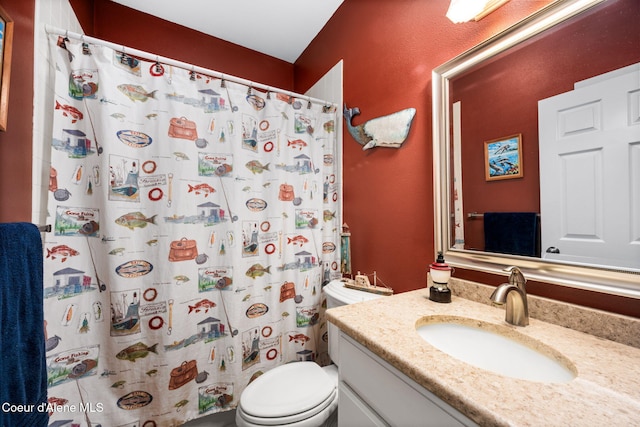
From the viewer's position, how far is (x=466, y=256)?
3.15ft

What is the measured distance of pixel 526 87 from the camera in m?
0.80

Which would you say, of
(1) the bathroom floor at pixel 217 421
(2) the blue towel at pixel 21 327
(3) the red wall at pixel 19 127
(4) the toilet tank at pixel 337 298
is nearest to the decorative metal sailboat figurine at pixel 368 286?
(4) the toilet tank at pixel 337 298

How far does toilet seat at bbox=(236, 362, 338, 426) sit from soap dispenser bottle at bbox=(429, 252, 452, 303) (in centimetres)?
63

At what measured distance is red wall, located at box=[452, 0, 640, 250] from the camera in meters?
0.63

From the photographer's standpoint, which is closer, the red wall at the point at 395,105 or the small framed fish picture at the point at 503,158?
the small framed fish picture at the point at 503,158

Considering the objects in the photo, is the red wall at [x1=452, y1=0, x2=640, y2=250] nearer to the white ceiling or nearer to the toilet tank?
the toilet tank

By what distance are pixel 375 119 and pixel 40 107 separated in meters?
1.53

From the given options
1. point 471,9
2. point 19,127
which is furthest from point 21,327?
point 471,9

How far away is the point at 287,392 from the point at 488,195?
44.9 inches

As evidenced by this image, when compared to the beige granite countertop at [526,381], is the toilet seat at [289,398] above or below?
below

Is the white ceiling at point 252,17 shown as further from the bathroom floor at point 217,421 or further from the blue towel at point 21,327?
the bathroom floor at point 217,421

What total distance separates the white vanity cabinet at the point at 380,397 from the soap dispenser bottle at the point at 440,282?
39 cm

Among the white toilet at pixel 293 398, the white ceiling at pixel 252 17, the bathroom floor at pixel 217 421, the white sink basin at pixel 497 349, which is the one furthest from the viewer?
the white ceiling at pixel 252 17

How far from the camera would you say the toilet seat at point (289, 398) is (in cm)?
94
